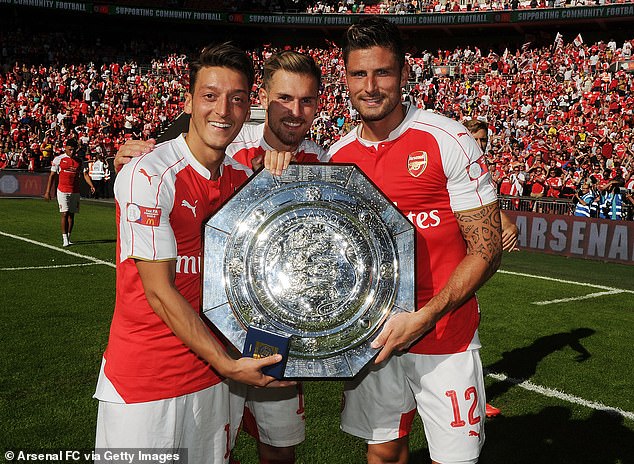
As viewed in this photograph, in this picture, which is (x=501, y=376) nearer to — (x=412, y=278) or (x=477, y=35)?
(x=412, y=278)

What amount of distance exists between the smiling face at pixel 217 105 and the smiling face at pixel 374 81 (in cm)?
55

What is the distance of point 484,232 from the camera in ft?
8.96

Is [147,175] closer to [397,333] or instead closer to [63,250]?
[397,333]

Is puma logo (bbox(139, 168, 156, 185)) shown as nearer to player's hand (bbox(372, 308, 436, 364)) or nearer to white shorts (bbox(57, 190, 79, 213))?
player's hand (bbox(372, 308, 436, 364))

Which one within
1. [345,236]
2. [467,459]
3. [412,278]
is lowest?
[467,459]

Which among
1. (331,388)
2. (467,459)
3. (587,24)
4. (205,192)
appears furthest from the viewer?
(587,24)

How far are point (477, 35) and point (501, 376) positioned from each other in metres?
31.7

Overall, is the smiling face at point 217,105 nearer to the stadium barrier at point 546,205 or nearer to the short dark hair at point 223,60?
the short dark hair at point 223,60

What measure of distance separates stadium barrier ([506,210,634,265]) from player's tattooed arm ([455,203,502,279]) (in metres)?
10.3

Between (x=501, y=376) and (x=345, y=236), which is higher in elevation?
(x=345, y=236)

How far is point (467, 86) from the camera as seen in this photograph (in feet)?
89.7

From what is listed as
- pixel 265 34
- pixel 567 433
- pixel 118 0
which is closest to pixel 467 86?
pixel 265 34

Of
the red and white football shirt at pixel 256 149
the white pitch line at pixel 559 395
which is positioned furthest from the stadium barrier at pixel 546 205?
the red and white football shirt at pixel 256 149

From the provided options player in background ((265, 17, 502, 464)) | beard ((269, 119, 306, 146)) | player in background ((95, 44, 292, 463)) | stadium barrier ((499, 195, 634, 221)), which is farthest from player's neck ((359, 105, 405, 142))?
stadium barrier ((499, 195, 634, 221))
